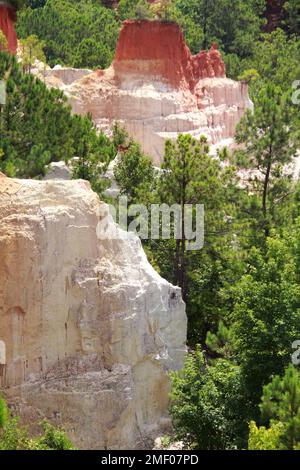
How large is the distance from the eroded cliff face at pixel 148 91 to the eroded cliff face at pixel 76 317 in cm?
2132

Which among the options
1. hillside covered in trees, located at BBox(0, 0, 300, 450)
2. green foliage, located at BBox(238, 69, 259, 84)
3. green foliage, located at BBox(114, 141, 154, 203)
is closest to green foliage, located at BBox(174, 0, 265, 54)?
green foliage, located at BBox(238, 69, 259, 84)

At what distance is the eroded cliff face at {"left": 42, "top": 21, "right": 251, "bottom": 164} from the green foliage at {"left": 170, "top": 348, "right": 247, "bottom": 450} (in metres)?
21.7

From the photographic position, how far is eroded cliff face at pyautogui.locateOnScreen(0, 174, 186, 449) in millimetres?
17922

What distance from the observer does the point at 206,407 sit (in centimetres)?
1898

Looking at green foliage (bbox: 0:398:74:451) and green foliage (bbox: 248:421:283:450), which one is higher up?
green foliage (bbox: 248:421:283:450)

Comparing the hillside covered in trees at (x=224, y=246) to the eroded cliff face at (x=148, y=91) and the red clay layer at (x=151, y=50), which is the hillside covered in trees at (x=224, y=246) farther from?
the red clay layer at (x=151, y=50)

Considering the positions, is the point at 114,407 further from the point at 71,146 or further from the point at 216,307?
the point at 71,146

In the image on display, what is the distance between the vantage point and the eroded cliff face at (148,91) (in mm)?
40688

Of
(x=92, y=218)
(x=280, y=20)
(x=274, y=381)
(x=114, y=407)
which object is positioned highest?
(x=280, y=20)

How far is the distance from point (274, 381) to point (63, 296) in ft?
15.4

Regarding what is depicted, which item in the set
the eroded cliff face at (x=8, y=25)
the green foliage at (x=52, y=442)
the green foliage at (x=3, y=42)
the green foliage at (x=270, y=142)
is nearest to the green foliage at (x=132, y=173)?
the green foliage at (x=270, y=142)

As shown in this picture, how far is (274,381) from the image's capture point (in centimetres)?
1703

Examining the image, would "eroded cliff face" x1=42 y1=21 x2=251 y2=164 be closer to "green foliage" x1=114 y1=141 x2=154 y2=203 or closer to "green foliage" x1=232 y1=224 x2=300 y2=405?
"green foliage" x1=114 y1=141 x2=154 y2=203

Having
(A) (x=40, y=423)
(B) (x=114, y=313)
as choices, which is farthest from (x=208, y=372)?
(A) (x=40, y=423)
